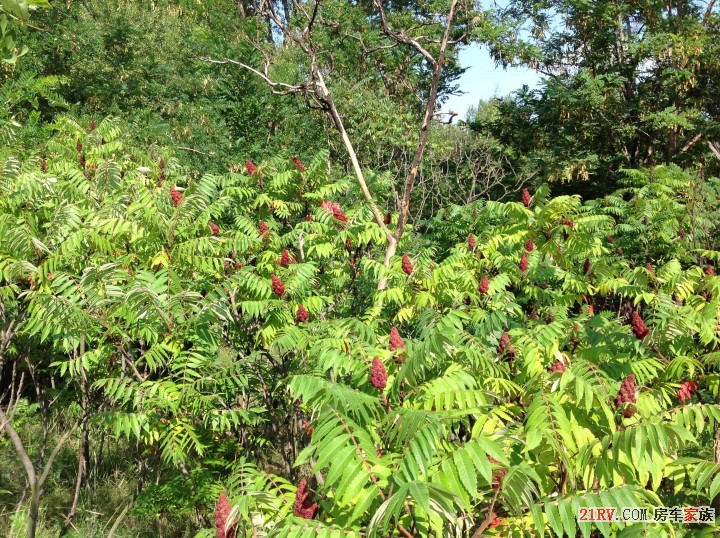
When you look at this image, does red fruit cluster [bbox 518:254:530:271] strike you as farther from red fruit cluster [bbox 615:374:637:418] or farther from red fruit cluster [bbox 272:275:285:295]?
red fruit cluster [bbox 615:374:637:418]

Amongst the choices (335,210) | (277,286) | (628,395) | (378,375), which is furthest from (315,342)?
(335,210)

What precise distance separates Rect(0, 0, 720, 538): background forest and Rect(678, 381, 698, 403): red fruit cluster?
0.01m

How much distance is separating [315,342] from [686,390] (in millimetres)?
2302

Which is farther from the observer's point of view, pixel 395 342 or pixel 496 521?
pixel 395 342

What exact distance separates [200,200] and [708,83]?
14.2m

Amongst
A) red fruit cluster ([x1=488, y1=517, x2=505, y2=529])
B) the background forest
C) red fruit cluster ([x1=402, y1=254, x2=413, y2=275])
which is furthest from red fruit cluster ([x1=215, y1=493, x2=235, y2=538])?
red fruit cluster ([x1=402, y1=254, x2=413, y2=275])

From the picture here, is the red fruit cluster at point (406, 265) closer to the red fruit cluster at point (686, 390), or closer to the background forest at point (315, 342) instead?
the background forest at point (315, 342)

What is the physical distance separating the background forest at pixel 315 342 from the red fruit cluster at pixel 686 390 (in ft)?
0.04

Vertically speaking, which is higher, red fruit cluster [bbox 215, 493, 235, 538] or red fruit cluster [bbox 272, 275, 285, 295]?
red fruit cluster [bbox 272, 275, 285, 295]

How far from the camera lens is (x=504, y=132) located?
15305 millimetres

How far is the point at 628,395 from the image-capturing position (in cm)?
278

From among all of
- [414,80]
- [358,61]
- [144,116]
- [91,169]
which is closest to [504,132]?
[414,80]

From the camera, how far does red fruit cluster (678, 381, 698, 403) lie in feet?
11.3

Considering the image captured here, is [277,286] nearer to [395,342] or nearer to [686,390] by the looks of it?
[395,342]
